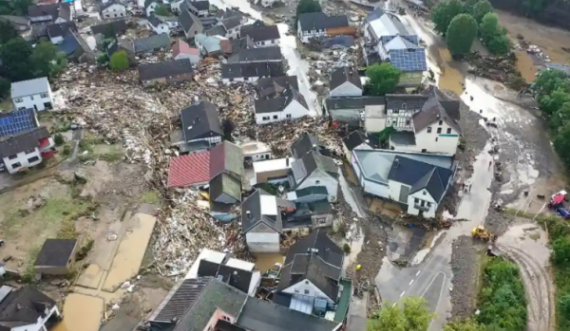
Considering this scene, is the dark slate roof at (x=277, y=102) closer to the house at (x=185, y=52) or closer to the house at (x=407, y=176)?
the house at (x=407, y=176)

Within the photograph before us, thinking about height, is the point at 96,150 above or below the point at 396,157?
below

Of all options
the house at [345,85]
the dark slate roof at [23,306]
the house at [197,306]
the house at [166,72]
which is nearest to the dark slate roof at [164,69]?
the house at [166,72]

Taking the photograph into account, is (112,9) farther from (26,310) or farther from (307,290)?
(307,290)

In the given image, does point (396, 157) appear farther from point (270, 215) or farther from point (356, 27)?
point (356, 27)

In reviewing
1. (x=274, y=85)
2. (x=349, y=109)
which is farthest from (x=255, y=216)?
(x=274, y=85)

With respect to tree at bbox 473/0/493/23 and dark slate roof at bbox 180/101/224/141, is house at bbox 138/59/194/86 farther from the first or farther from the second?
tree at bbox 473/0/493/23

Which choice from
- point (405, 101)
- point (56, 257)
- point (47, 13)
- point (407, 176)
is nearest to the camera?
point (56, 257)

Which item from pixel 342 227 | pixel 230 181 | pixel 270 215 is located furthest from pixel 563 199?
pixel 230 181
